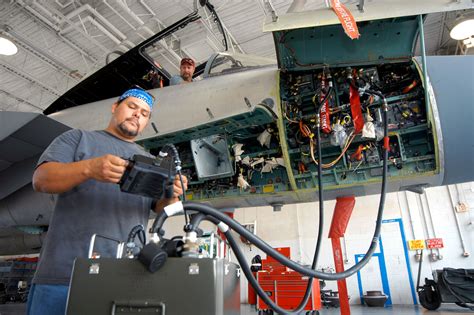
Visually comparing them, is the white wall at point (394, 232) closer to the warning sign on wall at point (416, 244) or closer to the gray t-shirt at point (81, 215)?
the warning sign on wall at point (416, 244)

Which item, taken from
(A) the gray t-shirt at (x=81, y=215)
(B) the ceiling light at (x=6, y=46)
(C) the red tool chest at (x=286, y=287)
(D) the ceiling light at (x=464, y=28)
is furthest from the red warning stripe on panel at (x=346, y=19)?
(B) the ceiling light at (x=6, y=46)

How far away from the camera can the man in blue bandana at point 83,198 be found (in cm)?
113

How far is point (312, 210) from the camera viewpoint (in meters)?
12.0

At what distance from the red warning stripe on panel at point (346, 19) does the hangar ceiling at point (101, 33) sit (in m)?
6.21

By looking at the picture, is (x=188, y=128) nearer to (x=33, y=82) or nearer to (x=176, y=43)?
(x=176, y=43)

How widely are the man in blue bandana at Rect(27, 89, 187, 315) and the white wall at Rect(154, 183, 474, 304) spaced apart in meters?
10.8

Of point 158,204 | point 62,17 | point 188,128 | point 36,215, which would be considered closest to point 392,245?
point 188,128

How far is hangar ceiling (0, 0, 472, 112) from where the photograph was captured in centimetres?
927

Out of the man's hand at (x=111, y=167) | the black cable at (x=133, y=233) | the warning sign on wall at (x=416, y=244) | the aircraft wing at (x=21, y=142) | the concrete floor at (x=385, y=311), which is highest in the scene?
the aircraft wing at (x=21, y=142)

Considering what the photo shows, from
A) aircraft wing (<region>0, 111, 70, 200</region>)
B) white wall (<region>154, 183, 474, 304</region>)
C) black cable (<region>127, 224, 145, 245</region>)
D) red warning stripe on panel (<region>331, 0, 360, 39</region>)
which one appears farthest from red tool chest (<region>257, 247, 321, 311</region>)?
black cable (<region>127, 224, 145, 245</region>)

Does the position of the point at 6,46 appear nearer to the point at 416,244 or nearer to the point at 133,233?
the point at 133,233

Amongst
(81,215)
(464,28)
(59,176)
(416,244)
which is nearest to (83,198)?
(81,215)

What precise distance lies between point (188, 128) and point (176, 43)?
8599 millimetres

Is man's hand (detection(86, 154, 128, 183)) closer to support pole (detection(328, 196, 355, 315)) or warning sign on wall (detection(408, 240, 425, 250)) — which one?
support pole (detection(328, 196, 355, 315))
